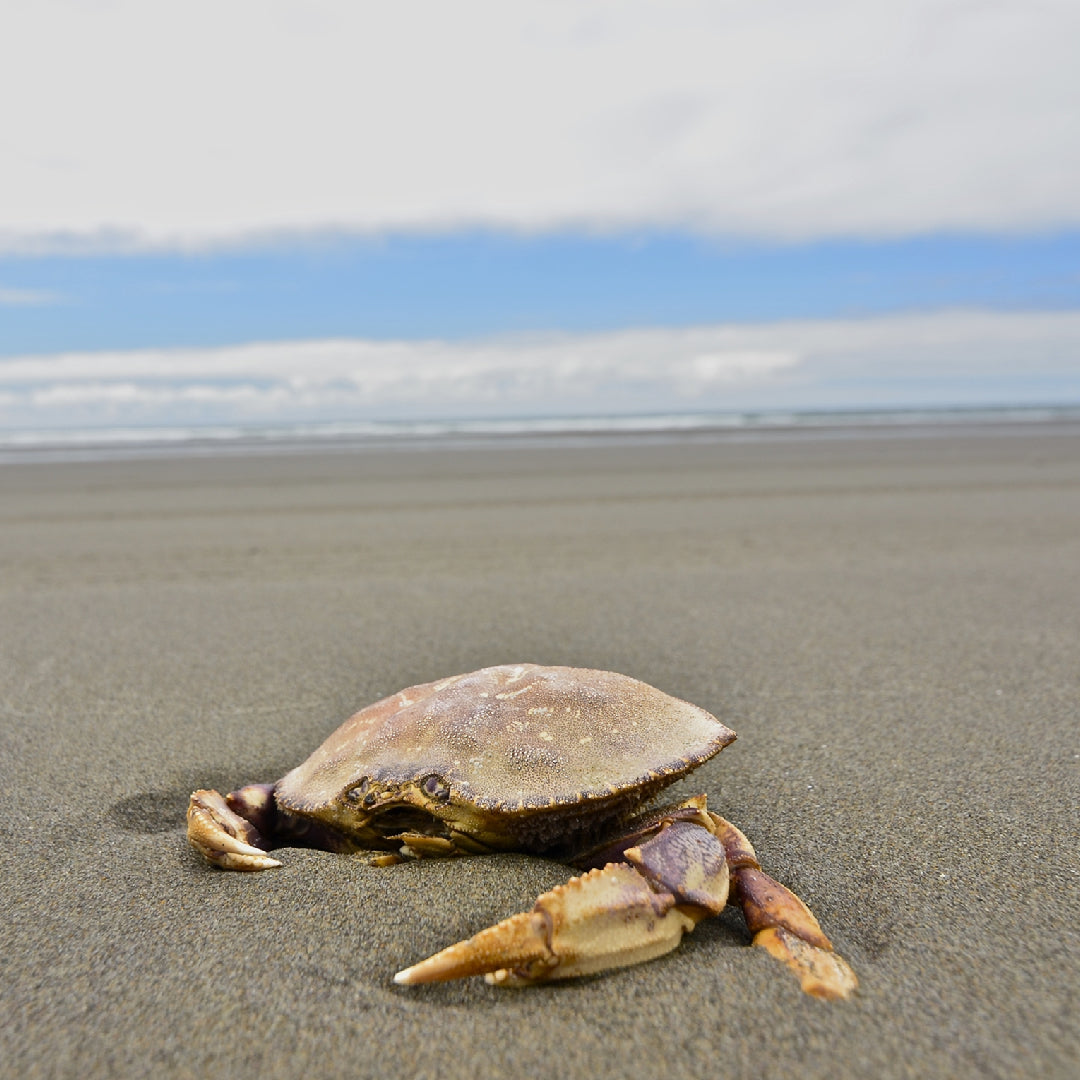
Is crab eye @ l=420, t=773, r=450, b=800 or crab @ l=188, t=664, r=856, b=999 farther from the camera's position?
crab eye @ l=420, t=773, r=450, b=800

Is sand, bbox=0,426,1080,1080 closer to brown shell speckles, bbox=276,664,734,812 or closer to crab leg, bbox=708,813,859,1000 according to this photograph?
crab leg, bbox=708,813,859,1000

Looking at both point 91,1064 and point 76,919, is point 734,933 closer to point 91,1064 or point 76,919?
point 91,1064

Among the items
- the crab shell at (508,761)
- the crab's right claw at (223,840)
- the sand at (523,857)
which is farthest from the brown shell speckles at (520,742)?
the sand at (523,857)

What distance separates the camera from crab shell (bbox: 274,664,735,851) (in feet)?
6.59

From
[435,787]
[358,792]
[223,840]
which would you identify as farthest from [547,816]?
[223,840]

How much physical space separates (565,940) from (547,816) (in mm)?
329

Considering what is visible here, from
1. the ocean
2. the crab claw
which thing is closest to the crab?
the crab claw

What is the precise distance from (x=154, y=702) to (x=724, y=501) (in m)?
7.87

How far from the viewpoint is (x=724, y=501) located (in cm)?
1052

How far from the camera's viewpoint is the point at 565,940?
175 cm

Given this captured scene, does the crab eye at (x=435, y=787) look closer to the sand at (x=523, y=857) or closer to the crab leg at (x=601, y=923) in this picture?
the sand at (x=523, y=857)

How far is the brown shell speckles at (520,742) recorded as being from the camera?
2008mm

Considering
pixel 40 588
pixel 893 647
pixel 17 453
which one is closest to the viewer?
pixel 893 647

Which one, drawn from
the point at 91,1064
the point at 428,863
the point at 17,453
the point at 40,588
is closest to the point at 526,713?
the point at 428,863
